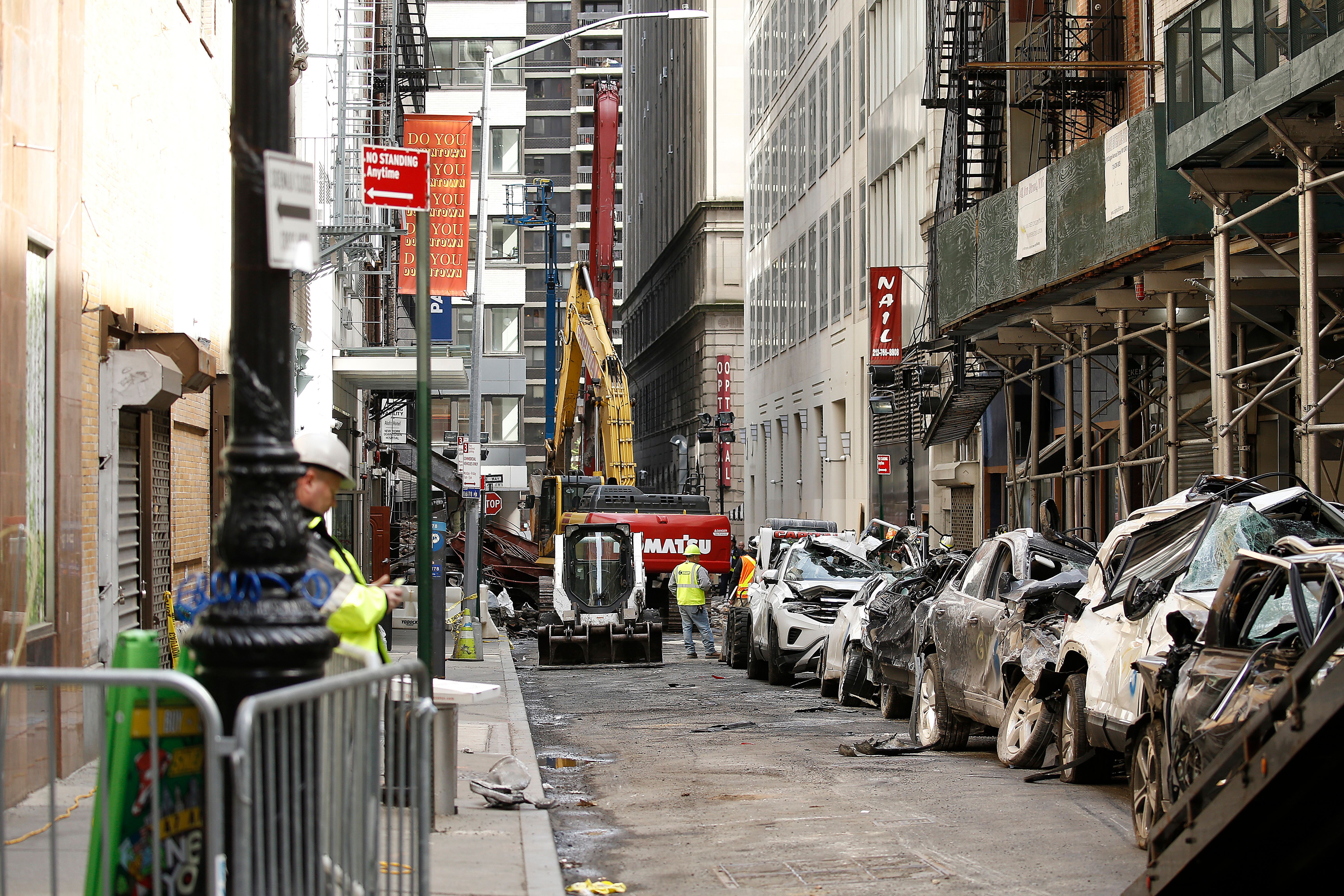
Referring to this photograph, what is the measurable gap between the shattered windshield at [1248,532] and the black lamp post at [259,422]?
6.02 metres

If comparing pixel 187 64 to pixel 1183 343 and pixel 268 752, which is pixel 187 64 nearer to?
pixel 268 752

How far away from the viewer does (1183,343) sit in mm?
23141

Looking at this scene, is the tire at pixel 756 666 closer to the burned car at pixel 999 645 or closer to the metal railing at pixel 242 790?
the burned car at pixel 999 645

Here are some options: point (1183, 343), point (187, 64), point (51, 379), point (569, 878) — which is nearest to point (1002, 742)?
point (569, 878)

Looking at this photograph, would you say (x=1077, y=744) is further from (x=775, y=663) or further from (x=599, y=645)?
(x=599, y=645)

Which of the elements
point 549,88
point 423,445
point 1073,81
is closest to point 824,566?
point 1073,81

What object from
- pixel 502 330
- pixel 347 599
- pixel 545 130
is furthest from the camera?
pixel 545 130

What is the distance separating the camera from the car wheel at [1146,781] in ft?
26.6

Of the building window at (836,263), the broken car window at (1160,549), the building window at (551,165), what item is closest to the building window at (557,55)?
the building window at (551,165)

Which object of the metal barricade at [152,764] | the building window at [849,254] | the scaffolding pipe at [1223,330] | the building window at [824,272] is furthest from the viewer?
the building window at [824,272]

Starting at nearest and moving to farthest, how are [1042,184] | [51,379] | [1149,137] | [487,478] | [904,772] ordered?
[51,379] → [904,772] → [1149,137] → [1042,184] → [487,478]

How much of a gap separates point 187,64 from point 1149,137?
33.2 feet

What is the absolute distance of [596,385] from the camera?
37.8m

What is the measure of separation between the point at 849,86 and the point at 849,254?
462 centimetres
